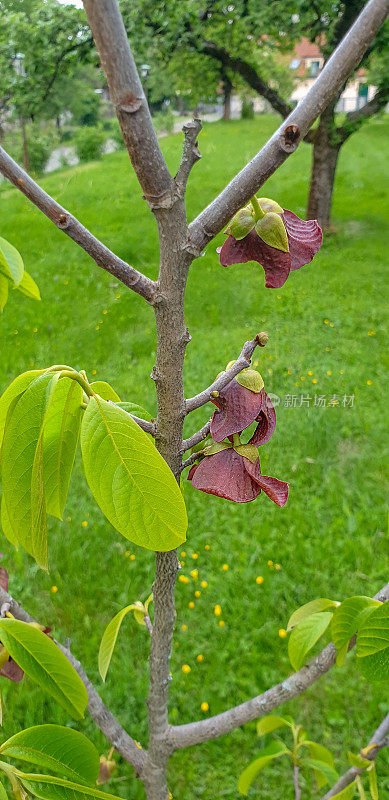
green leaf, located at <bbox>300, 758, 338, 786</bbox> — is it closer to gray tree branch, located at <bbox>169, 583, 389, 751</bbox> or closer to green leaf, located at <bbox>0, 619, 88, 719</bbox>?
gray tree branch, located at <bbox>169, 583, 389, 751</bbox>

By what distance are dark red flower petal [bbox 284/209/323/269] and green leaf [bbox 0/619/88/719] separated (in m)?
0.49

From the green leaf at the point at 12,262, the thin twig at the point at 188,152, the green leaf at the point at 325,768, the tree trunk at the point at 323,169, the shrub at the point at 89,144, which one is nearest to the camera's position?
the thin twig at the point at 188,152

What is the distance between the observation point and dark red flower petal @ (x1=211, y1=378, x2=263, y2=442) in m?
0.55

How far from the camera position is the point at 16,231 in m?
5.90

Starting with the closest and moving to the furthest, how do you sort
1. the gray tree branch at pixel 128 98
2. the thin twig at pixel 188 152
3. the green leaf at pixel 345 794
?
1. the gray tree branch at pixel 128 98
2. the thin twig at pixel 188 152
3. the green leaf at pixel 345 794

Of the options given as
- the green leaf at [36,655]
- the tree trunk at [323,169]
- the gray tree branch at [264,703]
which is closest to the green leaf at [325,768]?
the gray tree branch at [264,703]

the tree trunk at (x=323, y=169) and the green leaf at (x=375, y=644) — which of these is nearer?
the green leaf at (x=375, y=644)

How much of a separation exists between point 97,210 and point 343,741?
5.86 meters

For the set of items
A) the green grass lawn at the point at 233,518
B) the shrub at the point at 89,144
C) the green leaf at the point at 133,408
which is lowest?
the green grass lawn at the point at 233,518

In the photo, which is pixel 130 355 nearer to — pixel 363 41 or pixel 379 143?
pixel 363 41

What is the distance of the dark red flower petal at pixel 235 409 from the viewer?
→ 1.81ft

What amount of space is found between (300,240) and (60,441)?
318mm

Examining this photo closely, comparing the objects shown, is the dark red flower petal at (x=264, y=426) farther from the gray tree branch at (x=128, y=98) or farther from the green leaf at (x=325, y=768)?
the green leaf at (x=325, y=768)

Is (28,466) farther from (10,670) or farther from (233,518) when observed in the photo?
(233,518)
